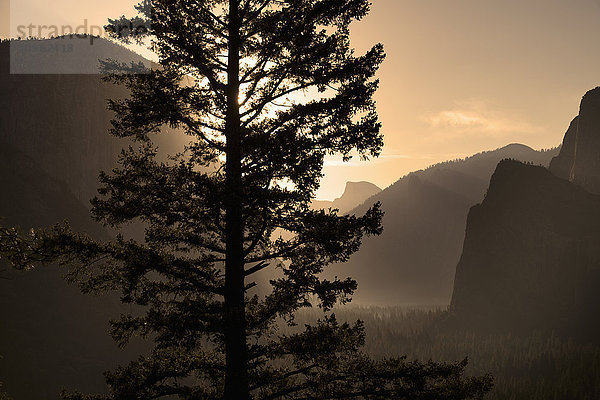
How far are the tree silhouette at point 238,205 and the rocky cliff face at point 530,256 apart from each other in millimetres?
68621

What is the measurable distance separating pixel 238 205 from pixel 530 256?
7995cm

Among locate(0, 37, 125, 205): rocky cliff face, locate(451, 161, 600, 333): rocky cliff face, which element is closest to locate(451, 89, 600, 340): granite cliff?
locate(451, 161, 600, 333): rocky cliff face

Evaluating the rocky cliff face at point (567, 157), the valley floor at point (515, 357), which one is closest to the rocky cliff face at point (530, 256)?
the valley floor at point (515, 357)

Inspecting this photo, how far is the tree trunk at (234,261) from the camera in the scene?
328 inches

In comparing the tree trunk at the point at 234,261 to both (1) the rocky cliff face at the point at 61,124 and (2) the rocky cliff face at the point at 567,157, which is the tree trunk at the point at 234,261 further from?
(2) the rocky cliff face at the point at 567,157

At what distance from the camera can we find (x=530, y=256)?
251 feet

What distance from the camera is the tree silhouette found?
28.3ft

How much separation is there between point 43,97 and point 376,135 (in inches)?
3083

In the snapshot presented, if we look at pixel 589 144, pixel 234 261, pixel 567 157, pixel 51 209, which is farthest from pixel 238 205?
pixel 567 157

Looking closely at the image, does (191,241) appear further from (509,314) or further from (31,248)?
(509,314)

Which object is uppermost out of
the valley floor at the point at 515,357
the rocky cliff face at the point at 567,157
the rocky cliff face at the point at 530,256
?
the rocky cliff face at the point at 567,157

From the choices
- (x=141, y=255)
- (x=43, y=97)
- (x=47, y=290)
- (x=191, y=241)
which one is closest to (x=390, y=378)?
(x=191, y=241)

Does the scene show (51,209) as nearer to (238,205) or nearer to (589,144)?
(238,205)

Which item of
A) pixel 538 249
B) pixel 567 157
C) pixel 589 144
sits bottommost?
pixel 538 249
